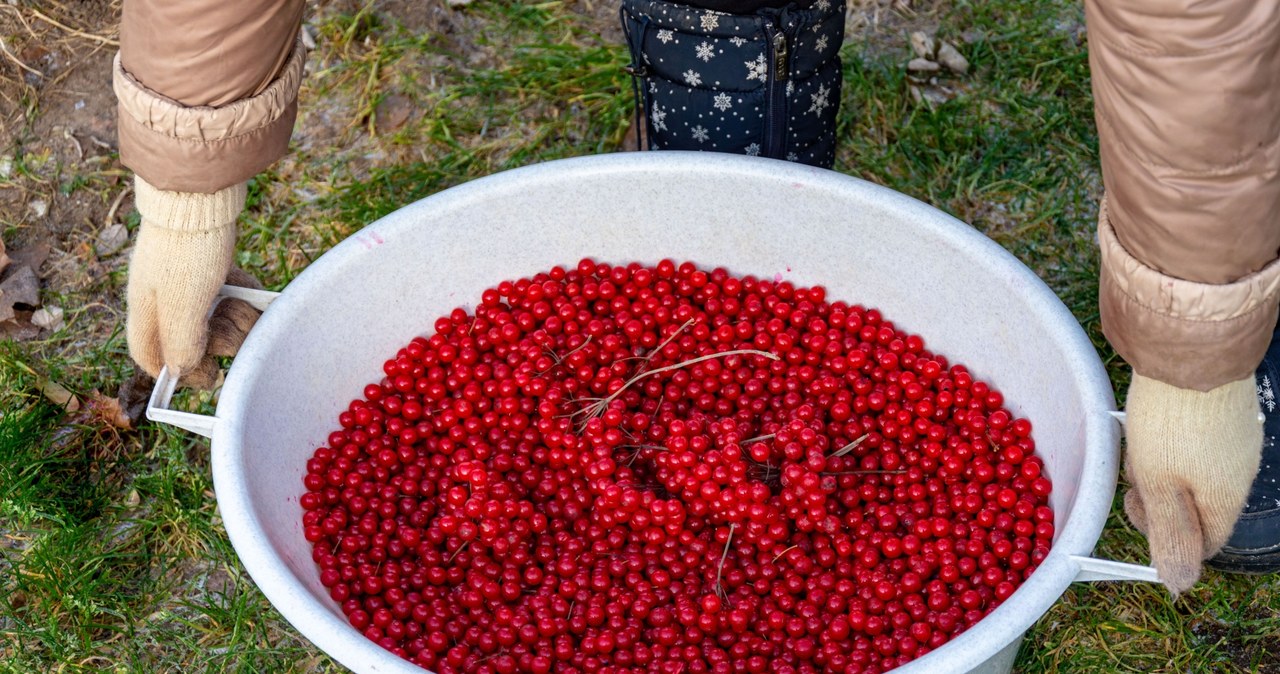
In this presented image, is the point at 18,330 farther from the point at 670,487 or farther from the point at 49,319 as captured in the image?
the point at 670,487

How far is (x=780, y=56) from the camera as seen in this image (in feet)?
7.07

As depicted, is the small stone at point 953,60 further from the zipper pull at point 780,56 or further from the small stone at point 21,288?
the small stone at point 21,288

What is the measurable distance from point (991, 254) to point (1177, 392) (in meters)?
0.42

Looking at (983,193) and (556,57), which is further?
(556,57)

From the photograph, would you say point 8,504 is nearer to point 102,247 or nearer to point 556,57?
point 102,247

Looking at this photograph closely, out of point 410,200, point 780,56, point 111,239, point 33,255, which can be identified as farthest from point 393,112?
point 780,56

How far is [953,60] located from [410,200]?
1.27m

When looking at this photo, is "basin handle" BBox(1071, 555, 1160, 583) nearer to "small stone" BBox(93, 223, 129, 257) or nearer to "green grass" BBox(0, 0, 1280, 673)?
"green grass" BBox(0, 0, 1280, 673)

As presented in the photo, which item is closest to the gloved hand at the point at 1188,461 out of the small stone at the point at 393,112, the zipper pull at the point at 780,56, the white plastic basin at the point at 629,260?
the white plastic basin at the point at 629,260

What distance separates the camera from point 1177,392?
1.46 m

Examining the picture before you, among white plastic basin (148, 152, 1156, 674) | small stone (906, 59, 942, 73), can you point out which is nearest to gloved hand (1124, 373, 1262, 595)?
white plastic basin (148, 152, 1156, 674)

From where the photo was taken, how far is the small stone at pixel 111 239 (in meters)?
2.62

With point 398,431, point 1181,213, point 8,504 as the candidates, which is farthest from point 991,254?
point 8,504

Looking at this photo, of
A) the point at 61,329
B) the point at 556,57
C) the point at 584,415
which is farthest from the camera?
the point at 556,57
